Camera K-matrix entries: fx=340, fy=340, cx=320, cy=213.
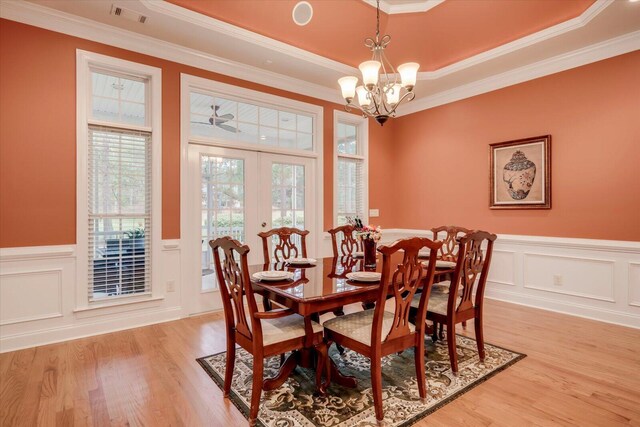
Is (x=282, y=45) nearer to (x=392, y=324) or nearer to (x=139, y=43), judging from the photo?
(x=139, y=43)

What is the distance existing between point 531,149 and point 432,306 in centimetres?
286

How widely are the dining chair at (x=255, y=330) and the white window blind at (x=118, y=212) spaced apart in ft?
6.01

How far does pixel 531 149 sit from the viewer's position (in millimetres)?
4270

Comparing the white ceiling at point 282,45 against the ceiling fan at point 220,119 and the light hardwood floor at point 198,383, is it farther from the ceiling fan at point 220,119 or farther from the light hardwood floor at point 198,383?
the light hardwood floor at point 198,383

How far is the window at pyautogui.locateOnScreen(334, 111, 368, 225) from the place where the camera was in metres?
5.40

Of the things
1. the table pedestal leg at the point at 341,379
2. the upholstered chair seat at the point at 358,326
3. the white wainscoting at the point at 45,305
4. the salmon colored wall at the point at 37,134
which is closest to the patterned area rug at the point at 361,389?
the table pedestal leg at the point at 341,379

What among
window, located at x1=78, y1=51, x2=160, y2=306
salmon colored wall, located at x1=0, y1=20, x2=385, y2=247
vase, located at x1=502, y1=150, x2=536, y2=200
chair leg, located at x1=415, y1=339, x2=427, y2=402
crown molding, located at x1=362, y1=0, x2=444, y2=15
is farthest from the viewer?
vase, located at x1=502, y1=150, x2=536, y2=200

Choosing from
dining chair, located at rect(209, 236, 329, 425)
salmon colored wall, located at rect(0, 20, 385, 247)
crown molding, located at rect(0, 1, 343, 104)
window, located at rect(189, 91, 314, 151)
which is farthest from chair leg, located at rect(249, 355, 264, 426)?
crown molding, located at rect(0, 1, 343, 104)

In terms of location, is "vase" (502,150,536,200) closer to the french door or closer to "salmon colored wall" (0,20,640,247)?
"salmon colored wall" (0,20,640,247)

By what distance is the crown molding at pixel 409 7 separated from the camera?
3939 mm

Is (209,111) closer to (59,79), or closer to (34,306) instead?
(59,79)

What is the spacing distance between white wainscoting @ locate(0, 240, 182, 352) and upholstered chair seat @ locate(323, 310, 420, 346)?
2397mm

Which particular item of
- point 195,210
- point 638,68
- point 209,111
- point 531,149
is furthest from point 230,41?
point 638,68

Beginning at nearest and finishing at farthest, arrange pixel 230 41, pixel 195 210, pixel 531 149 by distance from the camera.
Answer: pixel 230 41, pixel 195 210, pixel 531 149
